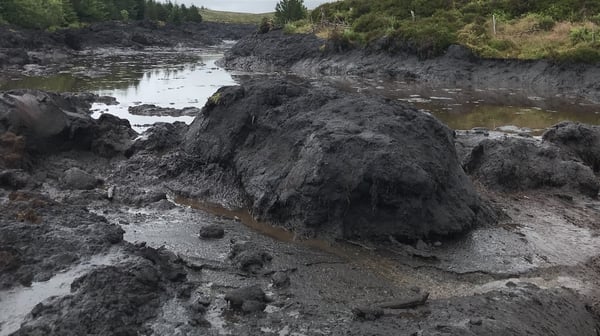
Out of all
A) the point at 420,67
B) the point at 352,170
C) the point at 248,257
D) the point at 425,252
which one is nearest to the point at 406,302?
the point at 425,252

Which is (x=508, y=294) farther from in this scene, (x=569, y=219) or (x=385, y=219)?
(x=569, y=219)

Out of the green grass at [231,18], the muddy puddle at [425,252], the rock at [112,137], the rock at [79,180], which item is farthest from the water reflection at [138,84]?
the green grass at [231,18]

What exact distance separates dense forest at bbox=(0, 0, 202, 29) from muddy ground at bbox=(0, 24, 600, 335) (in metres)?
47.0

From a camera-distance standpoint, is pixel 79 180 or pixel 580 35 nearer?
pixel 79 180

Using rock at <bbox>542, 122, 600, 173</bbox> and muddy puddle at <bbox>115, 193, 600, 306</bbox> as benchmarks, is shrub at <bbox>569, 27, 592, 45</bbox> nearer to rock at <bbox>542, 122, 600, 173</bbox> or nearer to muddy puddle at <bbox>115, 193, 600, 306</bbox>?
rock at <bbox>542, 122, 600, 173</bbox>

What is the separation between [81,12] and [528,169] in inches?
2702

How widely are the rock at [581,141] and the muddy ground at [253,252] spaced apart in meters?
0.05

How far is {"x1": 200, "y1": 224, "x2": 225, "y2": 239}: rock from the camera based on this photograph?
810 cm

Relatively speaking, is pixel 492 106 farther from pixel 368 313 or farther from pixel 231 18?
pixel 231 18

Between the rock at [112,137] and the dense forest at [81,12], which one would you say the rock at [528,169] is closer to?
the rock at [112,137]

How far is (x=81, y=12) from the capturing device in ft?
224

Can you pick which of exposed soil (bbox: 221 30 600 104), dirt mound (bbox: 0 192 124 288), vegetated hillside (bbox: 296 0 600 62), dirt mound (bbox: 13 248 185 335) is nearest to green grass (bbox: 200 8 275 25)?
exposed soil (bbox: 221 30 600 104)

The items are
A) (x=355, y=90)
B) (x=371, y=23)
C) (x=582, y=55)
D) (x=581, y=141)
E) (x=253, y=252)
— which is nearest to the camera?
(x=253, y=252)

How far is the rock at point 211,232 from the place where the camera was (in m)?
8.10
